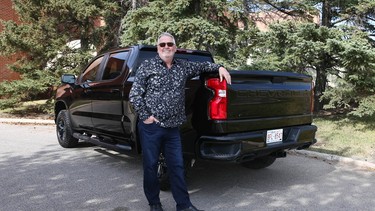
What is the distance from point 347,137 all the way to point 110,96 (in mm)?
5371

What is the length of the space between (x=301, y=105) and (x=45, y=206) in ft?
10.8

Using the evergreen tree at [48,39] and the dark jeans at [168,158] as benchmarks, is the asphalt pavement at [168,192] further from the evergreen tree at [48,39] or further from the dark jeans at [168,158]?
the evergreen tree at [48,39]

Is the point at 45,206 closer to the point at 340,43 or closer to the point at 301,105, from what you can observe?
the point at 301,105

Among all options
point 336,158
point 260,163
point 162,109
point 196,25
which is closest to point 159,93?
point 162,109

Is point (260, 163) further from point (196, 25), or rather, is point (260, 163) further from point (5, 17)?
point (5, 17)

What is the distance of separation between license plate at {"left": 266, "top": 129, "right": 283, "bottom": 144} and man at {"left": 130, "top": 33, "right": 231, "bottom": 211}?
0.94 metres

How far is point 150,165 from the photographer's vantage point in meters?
3.65

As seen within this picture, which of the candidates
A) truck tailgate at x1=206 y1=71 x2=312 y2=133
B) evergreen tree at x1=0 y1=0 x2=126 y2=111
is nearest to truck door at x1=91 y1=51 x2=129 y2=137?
truck tailgate at x1=206 y1=71 x2=312 y2=133

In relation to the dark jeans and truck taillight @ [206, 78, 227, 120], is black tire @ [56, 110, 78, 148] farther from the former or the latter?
truck taillight @ [206, 78, 227, 120]

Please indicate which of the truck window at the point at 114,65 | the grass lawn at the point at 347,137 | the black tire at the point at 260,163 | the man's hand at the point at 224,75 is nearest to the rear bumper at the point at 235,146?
the man's hand at the point at 224,75

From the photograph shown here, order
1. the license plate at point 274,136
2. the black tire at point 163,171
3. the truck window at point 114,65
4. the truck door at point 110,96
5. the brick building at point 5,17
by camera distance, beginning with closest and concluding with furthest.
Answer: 1. the license plate at point 274,136
2. the black tire at point 163,171
3. the truck door at point 110,96
4. the truck window at point 114,65
5. the brick building at point 5,17

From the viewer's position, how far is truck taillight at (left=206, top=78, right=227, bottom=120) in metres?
3.83

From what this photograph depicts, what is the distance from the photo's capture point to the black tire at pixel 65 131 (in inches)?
268

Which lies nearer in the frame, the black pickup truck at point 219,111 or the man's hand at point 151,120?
the man's hand at point 151,120
